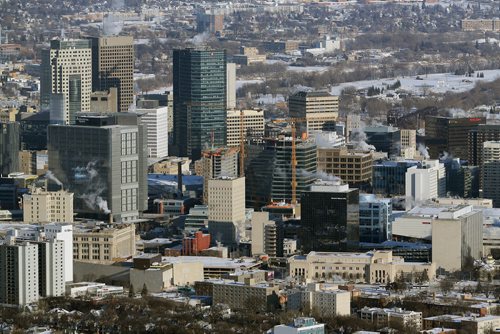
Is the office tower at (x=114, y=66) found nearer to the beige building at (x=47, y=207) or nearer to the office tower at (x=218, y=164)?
the office tower at (x=218, y=164)

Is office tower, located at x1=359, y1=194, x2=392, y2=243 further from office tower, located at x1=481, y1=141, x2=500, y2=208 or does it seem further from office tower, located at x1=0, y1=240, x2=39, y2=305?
office tower, located at x1=0, y1=240, x2=39, y2=305

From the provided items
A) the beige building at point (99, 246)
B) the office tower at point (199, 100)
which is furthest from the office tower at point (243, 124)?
the beige building at point (99, 246)

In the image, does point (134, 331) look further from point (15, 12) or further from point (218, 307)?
A: point (15, 12)

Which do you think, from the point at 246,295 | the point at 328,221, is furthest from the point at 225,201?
the point at 246,295

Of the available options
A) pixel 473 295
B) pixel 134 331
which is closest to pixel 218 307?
pixel 134 331

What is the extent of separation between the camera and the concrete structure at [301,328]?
29.4 metres

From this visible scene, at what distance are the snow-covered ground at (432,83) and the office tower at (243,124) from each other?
1070cm

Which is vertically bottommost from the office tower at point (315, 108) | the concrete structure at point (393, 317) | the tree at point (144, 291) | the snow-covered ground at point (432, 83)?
the concrete structure at point (393, 317)

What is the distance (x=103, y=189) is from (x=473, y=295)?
25.5ft

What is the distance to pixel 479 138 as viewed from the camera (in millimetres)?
45438

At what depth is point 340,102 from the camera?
56688mm

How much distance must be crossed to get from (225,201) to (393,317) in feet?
22.9

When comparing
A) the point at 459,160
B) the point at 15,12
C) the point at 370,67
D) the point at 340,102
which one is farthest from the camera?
the point at 15,12

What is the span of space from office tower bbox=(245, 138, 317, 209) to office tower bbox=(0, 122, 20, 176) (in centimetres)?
502
